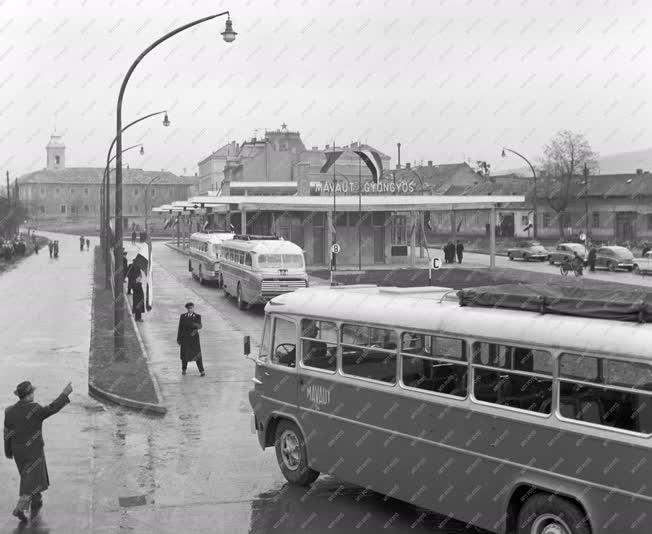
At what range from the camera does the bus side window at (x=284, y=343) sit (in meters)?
12.2

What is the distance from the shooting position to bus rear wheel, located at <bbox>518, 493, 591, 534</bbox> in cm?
833

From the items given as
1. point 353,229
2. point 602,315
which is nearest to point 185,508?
point 602,315

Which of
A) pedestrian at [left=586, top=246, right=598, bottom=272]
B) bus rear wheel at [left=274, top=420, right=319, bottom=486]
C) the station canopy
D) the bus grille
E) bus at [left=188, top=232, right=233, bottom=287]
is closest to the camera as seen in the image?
bus rear wheel at [left=274, top=420, right=319, bottom=486]

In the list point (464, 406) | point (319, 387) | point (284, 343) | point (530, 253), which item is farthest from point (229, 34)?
point (530, 253)

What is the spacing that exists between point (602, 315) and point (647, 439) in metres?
1.15

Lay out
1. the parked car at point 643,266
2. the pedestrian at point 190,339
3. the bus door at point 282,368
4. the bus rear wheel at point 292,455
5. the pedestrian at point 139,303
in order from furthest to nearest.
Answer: the parked car at point 643,266 < the pedestrian at point 139,303 < the pedestrian at point 190,339 < the bus door at point 282,368 < the bus rear wheel at point 292,455

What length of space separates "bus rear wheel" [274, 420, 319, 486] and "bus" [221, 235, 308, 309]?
20656 millimetres

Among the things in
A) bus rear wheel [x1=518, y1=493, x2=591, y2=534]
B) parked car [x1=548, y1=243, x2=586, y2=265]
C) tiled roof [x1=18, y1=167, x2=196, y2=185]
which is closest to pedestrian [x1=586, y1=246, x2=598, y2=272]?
parked car [x1=548, y1=243, x2=586, y2=265]

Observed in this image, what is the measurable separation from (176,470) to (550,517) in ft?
19.3

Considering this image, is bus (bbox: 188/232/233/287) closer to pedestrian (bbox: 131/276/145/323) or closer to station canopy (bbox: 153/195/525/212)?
station canopy (bbox: 153/195/525/212)

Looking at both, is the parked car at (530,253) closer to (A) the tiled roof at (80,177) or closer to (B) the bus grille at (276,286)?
(B) the bus grille at (276,286)

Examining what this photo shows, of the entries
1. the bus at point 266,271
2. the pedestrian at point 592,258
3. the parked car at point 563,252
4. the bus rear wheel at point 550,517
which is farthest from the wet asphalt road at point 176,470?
the parked car at point 563,252

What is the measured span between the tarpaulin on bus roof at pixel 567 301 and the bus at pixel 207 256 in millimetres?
33476

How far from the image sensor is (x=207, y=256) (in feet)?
152
